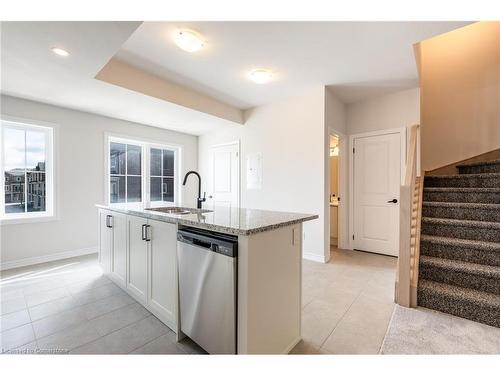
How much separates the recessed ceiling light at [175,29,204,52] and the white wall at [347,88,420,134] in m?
2.88

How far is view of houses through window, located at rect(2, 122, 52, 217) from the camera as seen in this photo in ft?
10.6

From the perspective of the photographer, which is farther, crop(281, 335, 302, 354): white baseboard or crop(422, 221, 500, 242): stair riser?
crop(422, 221, 500, 242): stair riser

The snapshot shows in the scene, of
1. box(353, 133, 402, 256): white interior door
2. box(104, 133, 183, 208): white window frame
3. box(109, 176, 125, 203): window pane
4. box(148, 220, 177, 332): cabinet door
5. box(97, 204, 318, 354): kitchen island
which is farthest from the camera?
box(109, 176, 125, 203): window pane

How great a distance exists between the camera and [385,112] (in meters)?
3.76

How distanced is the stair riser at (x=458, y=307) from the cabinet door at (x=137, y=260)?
2517 millimetres

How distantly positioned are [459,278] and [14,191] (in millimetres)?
5446

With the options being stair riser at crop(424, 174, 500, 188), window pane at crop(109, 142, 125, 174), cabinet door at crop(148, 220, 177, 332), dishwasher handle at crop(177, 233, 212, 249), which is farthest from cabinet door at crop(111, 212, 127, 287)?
stair riser at crop(424, 174, 500, 188)

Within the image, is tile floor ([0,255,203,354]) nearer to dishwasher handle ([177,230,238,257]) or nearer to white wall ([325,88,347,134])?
dishwasher handle ([177,230,238,257])

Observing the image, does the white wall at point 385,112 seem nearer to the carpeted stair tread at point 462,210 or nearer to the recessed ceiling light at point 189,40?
the carpeted stair tread at point 462,210

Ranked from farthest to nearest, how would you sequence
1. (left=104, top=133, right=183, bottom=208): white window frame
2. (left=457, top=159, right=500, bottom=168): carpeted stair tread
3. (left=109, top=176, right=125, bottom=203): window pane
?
(left=109, top=176, right=125, bottom=203): window pane, (left=104, top=133, right=183, bottom=208): white window frame, (left=457, top=159, right=500, bottom=168): carpeted stair tread

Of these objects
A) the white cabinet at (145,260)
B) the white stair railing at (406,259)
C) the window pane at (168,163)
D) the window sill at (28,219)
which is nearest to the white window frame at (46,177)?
the window sill at (28,219)

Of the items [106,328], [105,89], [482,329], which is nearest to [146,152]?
[105,89]

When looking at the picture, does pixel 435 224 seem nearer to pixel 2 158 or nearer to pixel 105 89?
pixel 105 89
